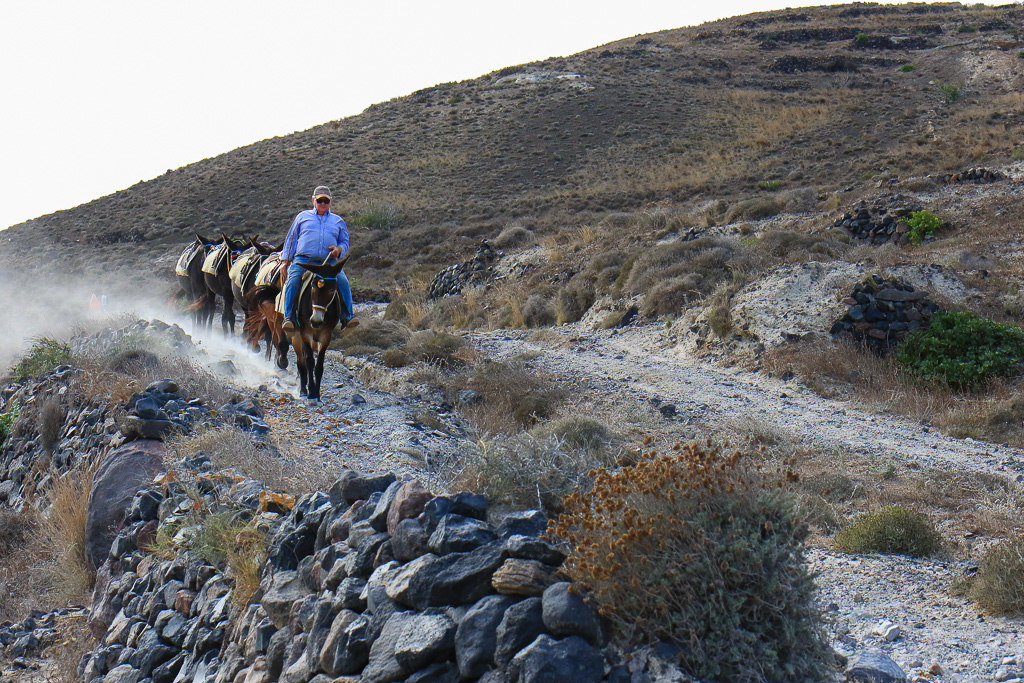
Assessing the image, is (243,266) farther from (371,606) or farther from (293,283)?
(371,606)

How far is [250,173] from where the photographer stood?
54.8 m

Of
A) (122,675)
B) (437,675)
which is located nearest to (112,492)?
(122,675)

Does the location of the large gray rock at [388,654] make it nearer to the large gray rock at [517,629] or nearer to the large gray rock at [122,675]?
the large gray rock at [517,629]

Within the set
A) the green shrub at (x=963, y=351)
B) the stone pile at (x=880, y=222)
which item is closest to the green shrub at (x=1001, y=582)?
the green shrub at (x=963, y=351)

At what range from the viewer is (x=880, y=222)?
2158cm

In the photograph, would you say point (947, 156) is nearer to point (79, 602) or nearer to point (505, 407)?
point (505, 407)

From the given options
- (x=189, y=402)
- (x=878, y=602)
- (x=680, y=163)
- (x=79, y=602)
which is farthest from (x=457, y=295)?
(x=680, y=163)

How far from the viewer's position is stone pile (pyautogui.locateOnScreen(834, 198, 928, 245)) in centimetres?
2093

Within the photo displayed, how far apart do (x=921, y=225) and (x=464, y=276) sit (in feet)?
42.3

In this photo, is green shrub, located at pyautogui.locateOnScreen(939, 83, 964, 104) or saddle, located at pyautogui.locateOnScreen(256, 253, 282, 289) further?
green shrub, located at pyautogui.locateOnScreen(939, 83, 964, 104)

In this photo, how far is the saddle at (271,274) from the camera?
40.5 feet

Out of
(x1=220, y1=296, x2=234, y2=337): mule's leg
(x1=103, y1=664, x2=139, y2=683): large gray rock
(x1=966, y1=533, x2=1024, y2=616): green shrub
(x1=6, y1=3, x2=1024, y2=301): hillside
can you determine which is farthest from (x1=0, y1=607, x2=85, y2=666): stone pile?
(x1=6, y1=3, x2=1024, y2=301): hillside

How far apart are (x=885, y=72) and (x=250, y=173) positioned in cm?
4433

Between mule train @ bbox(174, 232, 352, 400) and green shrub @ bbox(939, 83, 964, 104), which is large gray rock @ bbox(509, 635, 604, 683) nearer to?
mule train @ bbox(174, 232, 352, 400)
